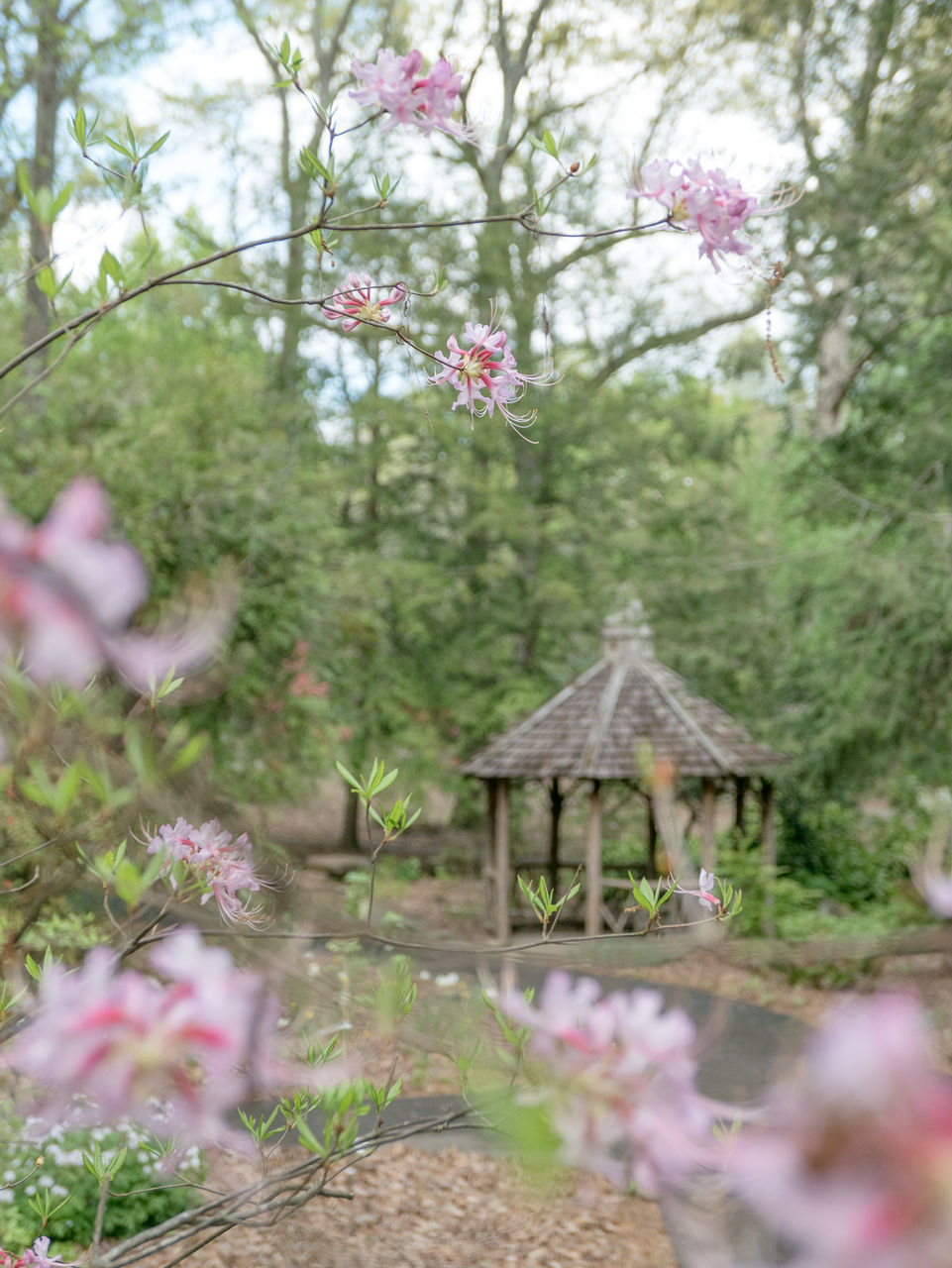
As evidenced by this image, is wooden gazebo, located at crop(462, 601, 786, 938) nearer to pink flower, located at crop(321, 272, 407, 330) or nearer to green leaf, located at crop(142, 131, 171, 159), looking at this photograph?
pink flower, located at crop(321, 272, 407, 330)

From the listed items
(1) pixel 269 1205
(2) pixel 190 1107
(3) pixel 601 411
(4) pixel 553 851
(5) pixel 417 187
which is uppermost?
(5) pixel 417 187

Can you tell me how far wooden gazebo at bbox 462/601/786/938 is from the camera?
902 cm

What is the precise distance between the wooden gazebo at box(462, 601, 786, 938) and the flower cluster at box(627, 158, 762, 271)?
749 centimetres

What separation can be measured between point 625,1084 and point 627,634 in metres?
9.60

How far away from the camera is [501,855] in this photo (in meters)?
9.65

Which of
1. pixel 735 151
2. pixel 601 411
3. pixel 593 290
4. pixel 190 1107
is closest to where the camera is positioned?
pixel 190 1107

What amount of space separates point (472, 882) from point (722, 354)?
6.89 meters

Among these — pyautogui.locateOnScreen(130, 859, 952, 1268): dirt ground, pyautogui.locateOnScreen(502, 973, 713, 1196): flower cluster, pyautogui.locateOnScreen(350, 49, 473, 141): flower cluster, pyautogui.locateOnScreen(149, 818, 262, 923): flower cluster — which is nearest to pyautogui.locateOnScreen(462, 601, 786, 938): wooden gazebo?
pyautogui.locateOnScreen(130, 859, 952, 1268): dirt ground

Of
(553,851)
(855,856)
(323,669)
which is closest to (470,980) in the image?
(553,851)

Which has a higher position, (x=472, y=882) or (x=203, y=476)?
(x=203, y=476)

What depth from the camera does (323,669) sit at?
33.1 feet

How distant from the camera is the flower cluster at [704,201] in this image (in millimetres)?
1304

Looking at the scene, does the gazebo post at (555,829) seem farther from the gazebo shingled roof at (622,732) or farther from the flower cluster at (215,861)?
the flower cluster at (215,861)

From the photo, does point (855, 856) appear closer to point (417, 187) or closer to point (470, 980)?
point (470, 980)
